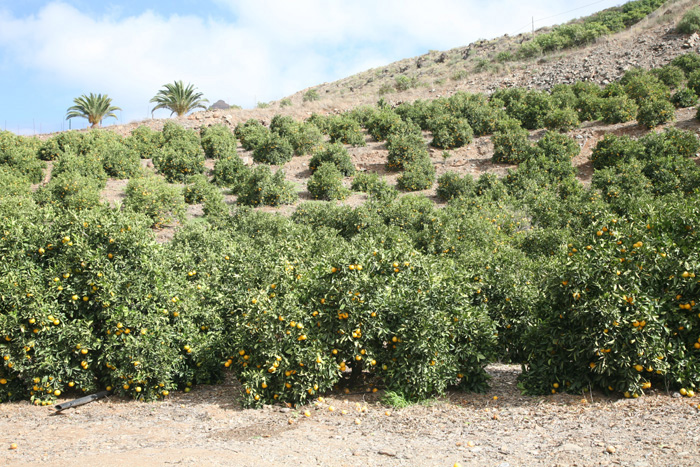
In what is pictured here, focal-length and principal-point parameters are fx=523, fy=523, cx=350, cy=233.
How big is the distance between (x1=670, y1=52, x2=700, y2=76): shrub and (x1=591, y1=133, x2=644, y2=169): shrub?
27.2 ft

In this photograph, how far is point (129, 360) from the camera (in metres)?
5.17

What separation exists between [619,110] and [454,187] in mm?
8587

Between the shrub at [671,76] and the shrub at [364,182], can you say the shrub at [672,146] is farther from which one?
the shrub at [364,182]

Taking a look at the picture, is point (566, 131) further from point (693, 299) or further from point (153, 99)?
point (153, 99)

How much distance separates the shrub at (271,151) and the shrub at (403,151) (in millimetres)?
3804

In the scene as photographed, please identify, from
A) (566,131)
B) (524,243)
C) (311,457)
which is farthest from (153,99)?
(311,457)

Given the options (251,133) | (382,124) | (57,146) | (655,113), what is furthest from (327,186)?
(655,113)

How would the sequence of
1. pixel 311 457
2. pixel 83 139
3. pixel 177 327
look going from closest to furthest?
1. pixel 311 457
2. pixel 177 327
3. pixel 83 139

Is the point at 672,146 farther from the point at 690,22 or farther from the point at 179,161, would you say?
the point at 179,161

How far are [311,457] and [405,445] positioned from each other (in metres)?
0.74

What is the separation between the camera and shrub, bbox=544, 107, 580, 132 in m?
19.9

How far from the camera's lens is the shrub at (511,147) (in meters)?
17.8

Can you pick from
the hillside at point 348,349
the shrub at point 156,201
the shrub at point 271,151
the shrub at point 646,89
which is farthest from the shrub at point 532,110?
the hillside at point 348,349

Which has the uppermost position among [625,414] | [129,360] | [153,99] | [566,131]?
[153,99]
